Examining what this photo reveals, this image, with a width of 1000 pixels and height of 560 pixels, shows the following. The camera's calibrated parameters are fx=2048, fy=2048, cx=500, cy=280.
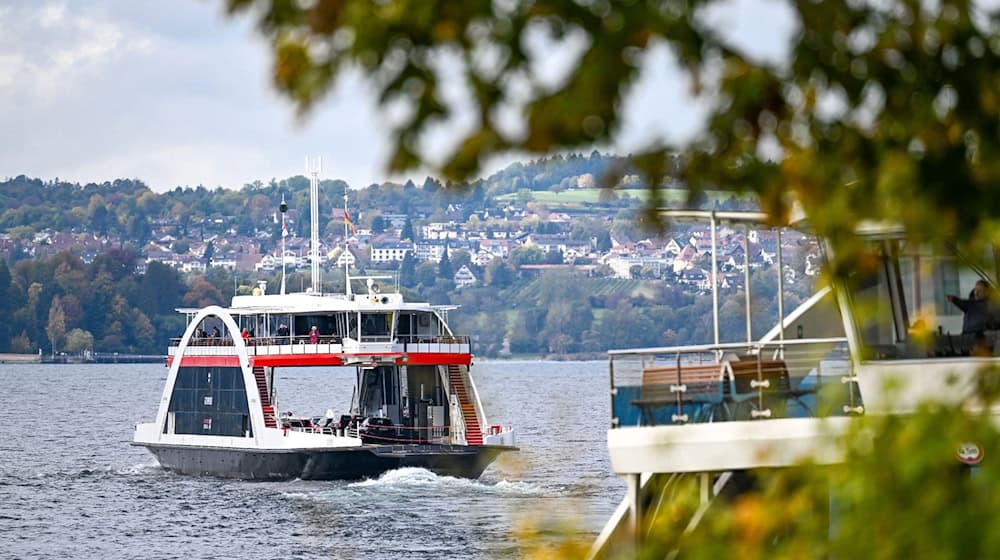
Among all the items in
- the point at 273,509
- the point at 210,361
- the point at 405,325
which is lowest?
the point at 273,509

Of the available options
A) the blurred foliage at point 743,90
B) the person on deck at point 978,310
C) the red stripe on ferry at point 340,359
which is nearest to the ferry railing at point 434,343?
the red stripe on ferry at point 340,359

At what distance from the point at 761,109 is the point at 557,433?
254 feet

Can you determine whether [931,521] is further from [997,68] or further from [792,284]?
[792,284]

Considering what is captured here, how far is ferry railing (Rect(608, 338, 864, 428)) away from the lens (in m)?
14.0

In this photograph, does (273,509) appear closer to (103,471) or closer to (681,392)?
(103,471)

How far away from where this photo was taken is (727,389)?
46.4 ft

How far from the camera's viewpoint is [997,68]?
6895 millimetres

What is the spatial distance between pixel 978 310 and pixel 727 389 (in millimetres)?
1782

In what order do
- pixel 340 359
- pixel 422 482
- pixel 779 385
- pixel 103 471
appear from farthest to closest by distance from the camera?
pixel 103 471 < pixel 340 359 < pixel 422 482 < pixel 779 385

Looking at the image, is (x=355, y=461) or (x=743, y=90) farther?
A: (x=355, y=461)

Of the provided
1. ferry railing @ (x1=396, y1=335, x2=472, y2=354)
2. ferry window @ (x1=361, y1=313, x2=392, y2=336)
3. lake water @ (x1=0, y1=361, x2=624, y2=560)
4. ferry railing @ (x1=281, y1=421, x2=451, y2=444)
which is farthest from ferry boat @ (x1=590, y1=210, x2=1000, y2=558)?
ferry window @ (x1=361, y1=313, x2=392, y2=336)

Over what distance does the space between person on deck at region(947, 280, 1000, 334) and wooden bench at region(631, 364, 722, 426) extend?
67.2 inches

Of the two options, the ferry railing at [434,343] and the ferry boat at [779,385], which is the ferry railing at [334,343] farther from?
the ferry boat at [779,385]

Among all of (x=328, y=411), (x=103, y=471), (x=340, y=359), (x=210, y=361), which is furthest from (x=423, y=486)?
(x=103, y=471)
